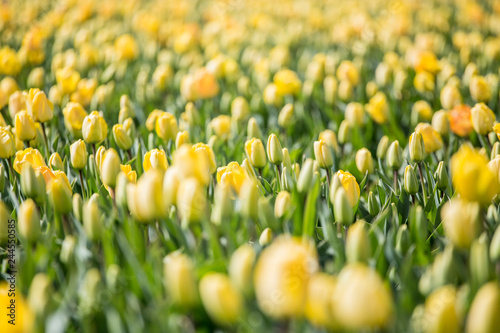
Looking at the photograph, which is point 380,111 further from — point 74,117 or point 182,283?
point 182,283

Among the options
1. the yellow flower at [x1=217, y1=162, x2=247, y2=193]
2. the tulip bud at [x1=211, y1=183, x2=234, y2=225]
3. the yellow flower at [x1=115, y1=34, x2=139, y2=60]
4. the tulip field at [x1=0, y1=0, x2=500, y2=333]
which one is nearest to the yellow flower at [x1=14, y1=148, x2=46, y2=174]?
the tulip field at [x1=0, y1=0, x2=500, y2=333]

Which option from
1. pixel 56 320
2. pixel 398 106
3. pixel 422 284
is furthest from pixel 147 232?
pixel 398 106

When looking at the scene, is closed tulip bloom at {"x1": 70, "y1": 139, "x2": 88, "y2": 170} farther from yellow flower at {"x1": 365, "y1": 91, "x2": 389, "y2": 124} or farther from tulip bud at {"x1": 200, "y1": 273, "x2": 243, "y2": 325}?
yellow flower at {"x1": 365, "y1": 91, "x2": 389, "y2": 124}

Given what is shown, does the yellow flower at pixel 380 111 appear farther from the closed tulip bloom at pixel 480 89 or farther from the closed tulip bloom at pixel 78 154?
the closed tulip bloom at pixel 78 154

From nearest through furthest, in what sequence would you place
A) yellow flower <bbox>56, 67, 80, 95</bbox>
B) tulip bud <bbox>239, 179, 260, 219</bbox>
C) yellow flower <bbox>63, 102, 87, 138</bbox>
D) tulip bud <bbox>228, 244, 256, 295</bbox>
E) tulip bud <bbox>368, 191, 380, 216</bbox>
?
tulip bud <bbox>228, 244, 256, 295</bbox> → tulip bud <bbox>239, 179, 260, 219</bbox> → tulip bud <bbox>368, 191, 380, 216</bbox> → yellow flower <bbox>63, 102, 87, 138</bbox> → yellow flower <bbox>56, 67, 80, 95</bbox>

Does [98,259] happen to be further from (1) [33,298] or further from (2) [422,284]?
(2) [422,284]

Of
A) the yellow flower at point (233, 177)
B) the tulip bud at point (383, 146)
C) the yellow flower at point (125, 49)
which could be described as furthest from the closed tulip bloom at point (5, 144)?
the yellow flower at point (125, 49)

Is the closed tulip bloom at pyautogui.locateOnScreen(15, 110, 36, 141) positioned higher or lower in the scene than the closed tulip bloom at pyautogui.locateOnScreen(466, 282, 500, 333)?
higher

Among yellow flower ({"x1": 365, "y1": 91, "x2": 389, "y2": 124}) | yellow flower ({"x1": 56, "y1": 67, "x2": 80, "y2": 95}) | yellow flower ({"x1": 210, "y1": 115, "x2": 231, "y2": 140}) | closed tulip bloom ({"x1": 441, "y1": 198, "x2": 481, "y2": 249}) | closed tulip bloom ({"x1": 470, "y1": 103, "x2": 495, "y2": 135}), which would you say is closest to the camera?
closed tulip bloom ({"x1": 441, "y1": 198, "x2": 481, "y2": 249})
